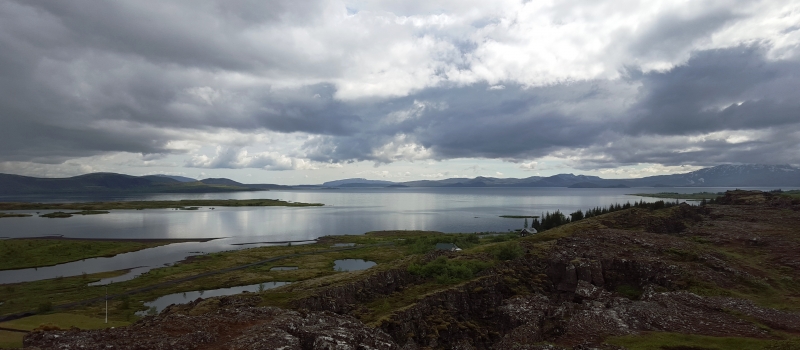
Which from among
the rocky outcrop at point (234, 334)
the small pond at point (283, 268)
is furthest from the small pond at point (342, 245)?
the rocky outcrop at point (234, 334)

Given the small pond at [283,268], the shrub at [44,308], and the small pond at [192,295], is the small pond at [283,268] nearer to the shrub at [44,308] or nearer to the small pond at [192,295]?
the small pond at [192,295]

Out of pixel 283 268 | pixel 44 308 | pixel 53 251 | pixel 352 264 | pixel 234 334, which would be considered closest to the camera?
pixel 234 334

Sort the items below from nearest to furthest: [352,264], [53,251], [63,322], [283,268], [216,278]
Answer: [63,322] → [216,278] → [283,268] → [352,264] → [53,251]

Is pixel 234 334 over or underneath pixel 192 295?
over

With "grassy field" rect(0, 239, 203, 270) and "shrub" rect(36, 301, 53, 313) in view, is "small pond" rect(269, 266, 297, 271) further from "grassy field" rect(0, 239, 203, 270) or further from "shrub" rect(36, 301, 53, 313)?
"grassy field" rect(0, 239, 203, 270)

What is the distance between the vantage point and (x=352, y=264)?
84875 mm

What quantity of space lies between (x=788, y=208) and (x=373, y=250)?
9590cm

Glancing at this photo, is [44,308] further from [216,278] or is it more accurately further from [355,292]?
[355,292]

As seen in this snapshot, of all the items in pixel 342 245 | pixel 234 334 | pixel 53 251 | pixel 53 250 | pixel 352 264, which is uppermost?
pixel 234 334

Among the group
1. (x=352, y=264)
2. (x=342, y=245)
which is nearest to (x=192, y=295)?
(x=352, y=264)

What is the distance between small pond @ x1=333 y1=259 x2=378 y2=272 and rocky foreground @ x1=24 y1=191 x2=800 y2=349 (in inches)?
1592

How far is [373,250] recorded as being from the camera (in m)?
99.6

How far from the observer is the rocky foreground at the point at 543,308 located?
73.1 ft

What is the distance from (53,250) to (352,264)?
78.7 m
